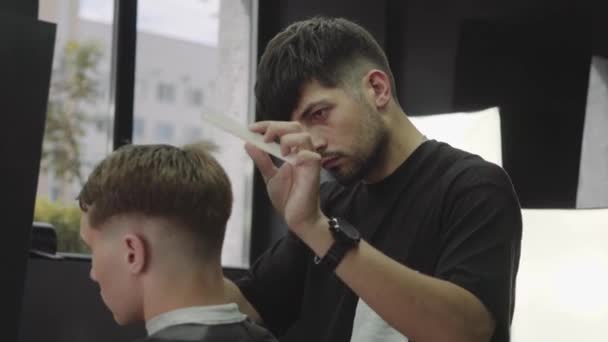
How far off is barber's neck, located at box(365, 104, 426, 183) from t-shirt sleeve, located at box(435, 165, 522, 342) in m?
0.18

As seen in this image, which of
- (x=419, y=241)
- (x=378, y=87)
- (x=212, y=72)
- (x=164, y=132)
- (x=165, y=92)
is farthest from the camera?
(x=212, y=72)

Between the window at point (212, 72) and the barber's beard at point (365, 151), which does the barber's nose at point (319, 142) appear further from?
the window at point (212, 72)

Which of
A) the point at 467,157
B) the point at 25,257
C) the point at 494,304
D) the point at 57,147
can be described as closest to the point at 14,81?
the point at 25,257

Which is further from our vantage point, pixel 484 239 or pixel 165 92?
pixel 165 92

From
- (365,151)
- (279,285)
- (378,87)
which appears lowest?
(279,285)

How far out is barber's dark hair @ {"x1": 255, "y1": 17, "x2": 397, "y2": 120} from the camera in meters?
1.76

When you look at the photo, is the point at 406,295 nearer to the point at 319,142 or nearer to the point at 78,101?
the point at 319,142

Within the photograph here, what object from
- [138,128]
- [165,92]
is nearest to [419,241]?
[138,128]

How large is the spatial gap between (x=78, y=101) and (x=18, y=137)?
1630 mm

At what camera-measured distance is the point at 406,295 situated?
1.47 m

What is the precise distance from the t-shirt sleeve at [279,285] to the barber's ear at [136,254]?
1.63ft

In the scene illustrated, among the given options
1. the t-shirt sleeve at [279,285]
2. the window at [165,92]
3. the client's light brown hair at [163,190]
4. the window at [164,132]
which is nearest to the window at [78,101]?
the window at [164,132]

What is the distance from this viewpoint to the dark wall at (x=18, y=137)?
1827 mm

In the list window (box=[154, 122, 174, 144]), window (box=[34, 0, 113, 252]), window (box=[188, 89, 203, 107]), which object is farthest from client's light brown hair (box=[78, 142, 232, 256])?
window (box=[188, 89, 203, 107])
